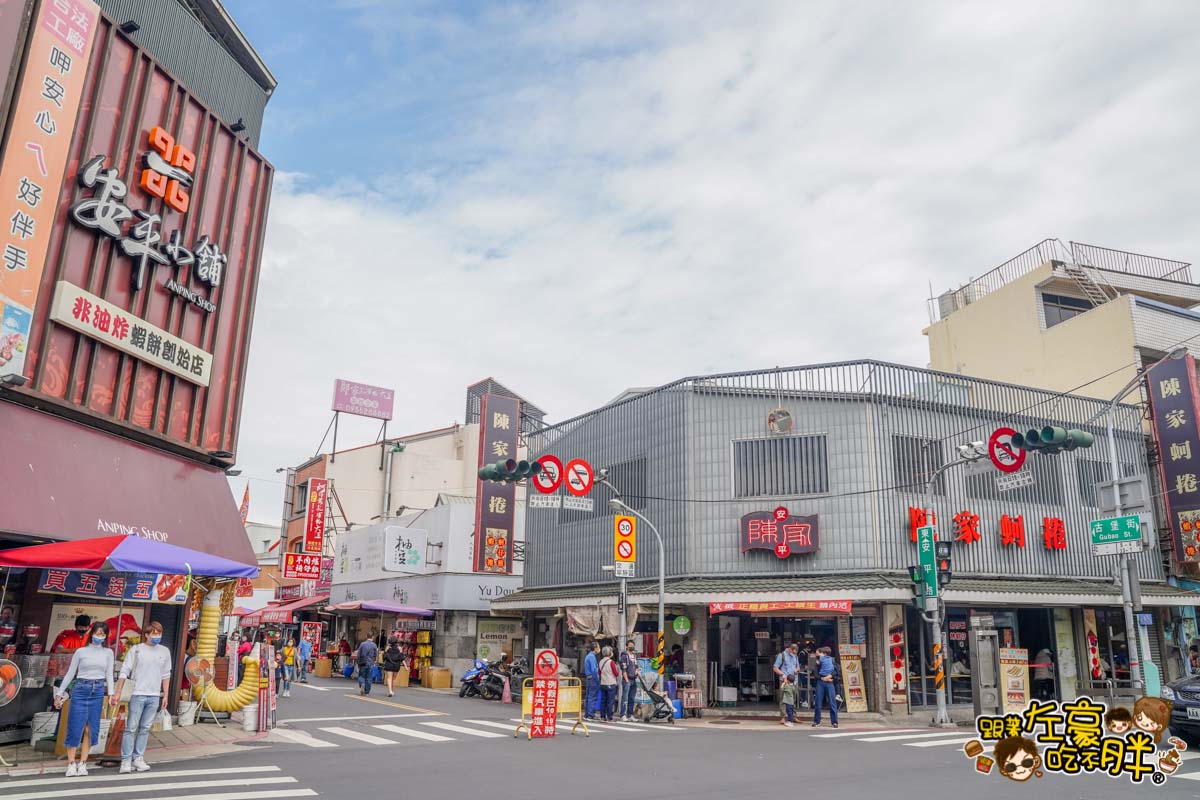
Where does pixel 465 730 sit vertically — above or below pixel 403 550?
below

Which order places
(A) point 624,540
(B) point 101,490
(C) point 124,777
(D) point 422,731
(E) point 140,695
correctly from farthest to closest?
(A) point 624,540
(D) point 422,731
(B) point 101,490
(E) point 140,695
(C) point 124,777

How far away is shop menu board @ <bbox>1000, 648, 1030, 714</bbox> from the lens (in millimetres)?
21094

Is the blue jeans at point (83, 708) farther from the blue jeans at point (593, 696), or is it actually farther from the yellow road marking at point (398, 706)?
the blue jeans at point (593, 696)

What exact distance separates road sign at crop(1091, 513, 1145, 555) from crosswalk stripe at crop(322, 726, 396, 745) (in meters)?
16.8

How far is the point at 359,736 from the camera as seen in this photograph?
1579cm

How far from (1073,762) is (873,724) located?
1441 cm

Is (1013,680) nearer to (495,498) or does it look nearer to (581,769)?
(581,769)

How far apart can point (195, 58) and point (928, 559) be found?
19.6m

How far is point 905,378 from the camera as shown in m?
24.6

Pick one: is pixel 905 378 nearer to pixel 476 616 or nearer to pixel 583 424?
pixel 583 424

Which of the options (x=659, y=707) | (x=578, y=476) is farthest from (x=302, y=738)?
(x=578, y=476)

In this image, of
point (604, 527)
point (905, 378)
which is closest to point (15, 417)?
point (604, 527)

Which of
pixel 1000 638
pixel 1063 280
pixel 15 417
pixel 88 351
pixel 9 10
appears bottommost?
pixel 1000 638

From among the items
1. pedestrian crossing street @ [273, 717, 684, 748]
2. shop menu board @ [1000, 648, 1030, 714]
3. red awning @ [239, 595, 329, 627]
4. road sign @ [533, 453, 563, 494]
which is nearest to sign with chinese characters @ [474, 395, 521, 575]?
road sign @ [533, 453, 563, 494]
